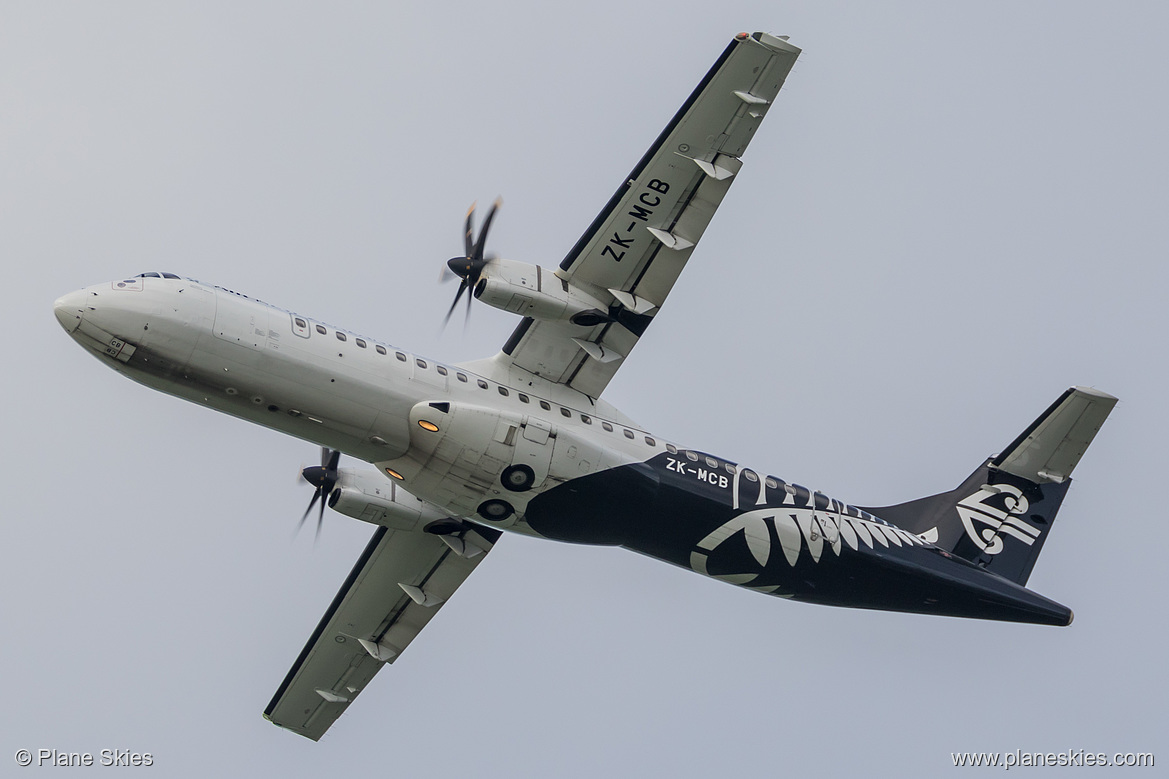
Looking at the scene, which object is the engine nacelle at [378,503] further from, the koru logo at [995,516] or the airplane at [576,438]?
the koru logo at [995,516]

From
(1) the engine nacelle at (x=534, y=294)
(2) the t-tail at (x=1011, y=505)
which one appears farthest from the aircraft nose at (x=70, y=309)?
(2) the t-tail at (x=1011, y=505)

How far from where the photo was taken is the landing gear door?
72.7 feet

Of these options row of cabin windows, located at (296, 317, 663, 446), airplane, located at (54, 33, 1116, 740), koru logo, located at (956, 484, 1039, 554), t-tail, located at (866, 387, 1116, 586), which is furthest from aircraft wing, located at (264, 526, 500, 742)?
koru logo, located at (956, 484, 1039, 554)

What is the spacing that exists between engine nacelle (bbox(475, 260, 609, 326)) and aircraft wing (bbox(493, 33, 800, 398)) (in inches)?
10.3

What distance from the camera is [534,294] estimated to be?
2200 centimetres

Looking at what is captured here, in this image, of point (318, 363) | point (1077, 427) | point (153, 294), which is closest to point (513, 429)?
point (318, 363)

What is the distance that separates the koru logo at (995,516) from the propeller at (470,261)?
11655 millimetres

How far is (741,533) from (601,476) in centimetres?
311

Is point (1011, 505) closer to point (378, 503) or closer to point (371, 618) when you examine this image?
point (378, 503)

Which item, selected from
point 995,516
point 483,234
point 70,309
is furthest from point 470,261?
point 995,516

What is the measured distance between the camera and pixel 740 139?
22.0m

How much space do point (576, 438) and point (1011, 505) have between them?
1007cm

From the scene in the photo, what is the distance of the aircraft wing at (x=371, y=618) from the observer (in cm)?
2603

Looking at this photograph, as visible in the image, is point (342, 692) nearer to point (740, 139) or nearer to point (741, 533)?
point (741, 533)
